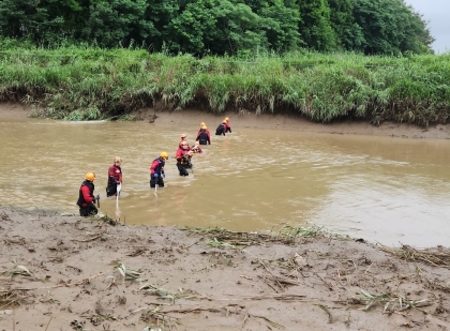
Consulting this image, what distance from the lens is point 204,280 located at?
5.32 m

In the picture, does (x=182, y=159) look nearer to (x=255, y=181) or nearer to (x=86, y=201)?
(x=255, y=181)

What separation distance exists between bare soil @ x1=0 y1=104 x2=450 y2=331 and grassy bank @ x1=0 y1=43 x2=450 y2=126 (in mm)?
15138

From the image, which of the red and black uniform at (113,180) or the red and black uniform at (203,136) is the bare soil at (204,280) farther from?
the red and black uniform at (203,136)

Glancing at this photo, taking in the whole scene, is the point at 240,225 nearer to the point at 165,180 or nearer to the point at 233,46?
the point at 165,180

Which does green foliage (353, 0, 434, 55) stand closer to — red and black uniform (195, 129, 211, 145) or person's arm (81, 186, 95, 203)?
red and black uniform (195, 129, 211, 145)

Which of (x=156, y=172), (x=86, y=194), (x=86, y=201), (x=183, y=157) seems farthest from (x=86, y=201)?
(x=183, y=157)

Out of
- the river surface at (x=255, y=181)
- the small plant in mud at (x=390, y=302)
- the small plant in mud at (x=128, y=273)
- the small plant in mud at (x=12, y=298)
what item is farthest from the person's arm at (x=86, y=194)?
the small plant in mud at (x=390, y=302)

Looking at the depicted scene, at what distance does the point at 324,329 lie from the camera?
14.8 ft

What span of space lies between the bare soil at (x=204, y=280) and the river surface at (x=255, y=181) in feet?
5.45

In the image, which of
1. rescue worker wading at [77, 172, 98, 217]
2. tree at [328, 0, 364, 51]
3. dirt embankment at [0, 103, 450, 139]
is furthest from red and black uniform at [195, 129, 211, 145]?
tree at [328, 0, 364, 51]

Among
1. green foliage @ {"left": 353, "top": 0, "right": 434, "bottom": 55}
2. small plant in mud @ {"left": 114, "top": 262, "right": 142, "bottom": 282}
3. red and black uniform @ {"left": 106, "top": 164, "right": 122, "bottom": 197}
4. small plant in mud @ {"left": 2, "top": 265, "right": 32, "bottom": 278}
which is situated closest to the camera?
small plant in mud @ {"left": 2, "top": 265, "right": 32, "bottom": 278}

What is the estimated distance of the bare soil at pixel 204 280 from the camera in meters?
4.47

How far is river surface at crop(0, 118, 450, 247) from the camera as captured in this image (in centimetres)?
893

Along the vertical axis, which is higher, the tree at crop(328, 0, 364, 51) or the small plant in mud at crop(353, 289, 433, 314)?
the tree at crop(328, 0, 364, 51)
